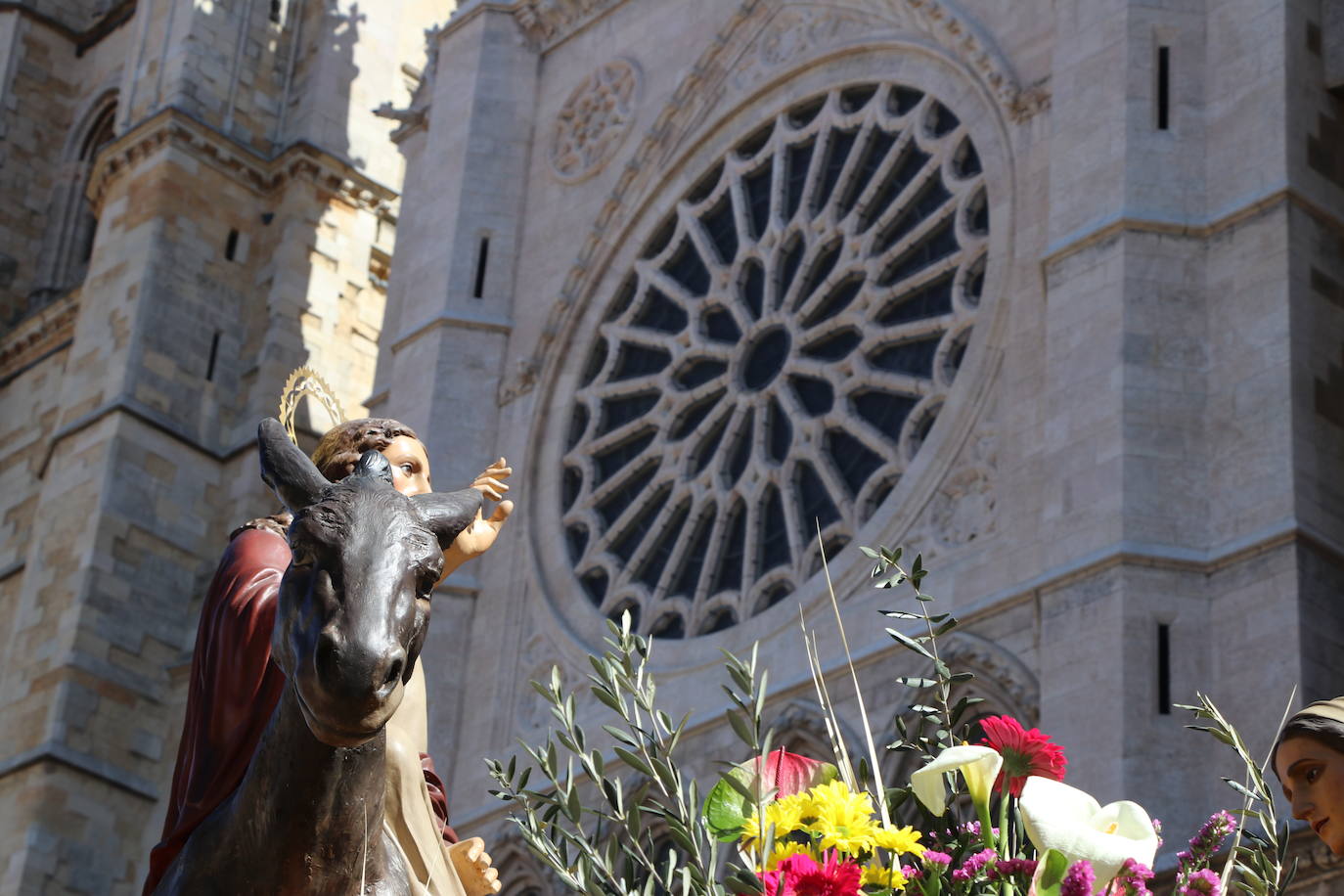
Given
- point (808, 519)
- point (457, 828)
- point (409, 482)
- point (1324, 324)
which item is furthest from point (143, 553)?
point (409, 482)

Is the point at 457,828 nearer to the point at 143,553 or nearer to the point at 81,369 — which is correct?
the point at 143,553

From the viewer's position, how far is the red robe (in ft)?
11.0

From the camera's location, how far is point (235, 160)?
20859mm

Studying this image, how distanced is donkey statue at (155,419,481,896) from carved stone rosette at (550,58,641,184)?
1371 centimetres

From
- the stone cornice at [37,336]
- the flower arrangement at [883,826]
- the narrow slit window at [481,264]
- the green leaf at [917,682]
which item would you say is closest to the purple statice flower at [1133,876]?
the flower arrangement at [883,826]

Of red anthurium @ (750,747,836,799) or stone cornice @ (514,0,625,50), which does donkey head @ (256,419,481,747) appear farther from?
stone cornice @ (514,0,625,50)

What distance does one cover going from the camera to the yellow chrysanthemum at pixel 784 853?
109 inches

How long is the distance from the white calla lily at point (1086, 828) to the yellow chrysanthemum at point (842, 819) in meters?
0.19

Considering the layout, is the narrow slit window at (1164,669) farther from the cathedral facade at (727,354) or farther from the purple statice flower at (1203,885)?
the purple statice flower at (1203,885)

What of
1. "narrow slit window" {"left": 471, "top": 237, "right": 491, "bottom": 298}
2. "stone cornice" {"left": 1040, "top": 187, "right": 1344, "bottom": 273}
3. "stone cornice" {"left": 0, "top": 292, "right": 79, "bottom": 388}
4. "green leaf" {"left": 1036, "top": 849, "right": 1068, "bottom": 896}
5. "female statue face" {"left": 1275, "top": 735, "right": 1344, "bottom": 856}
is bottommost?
"green leaf" {"left": 1036, "top": 849, "right": 1068, "bottom": 896}

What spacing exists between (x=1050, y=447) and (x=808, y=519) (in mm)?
2350

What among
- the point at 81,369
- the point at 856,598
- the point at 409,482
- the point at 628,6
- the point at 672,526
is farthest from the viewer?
the point at 81,369

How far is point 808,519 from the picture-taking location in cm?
1402

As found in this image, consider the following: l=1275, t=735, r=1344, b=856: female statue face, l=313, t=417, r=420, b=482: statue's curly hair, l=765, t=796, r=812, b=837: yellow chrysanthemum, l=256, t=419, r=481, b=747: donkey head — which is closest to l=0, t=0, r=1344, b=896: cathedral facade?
l=1275, t=735, r=1344, b=856: female statue face
